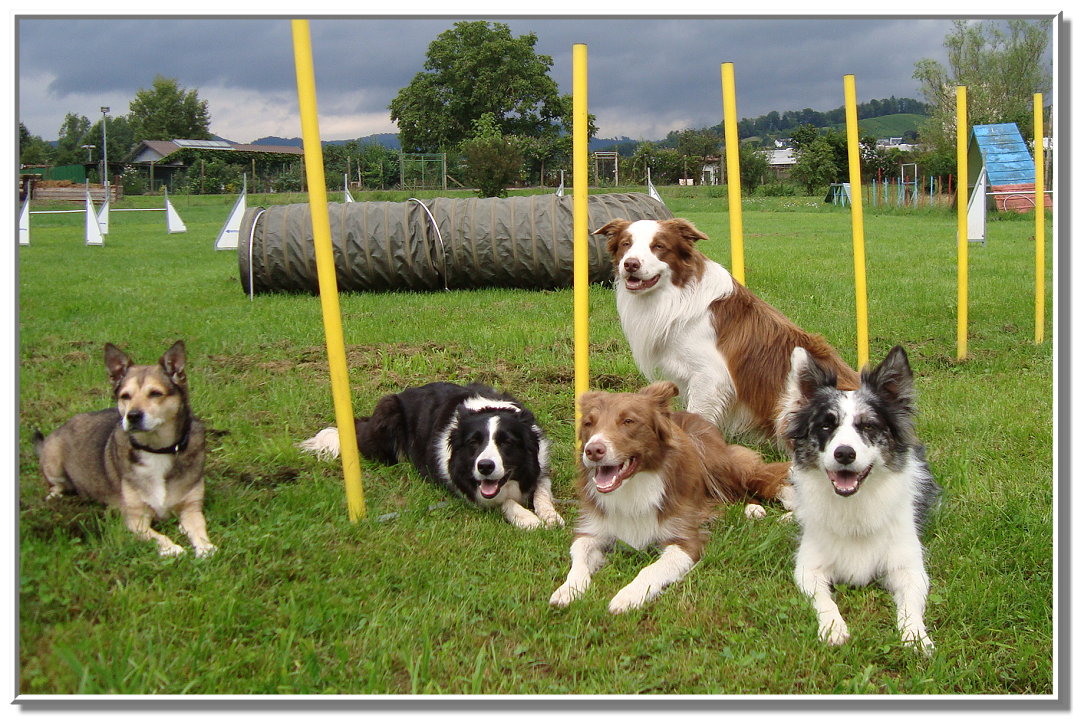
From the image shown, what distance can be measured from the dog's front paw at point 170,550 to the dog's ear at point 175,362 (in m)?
0.69

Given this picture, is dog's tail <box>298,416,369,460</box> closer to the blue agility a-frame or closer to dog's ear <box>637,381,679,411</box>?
dog's ear <box>637,381,679,411</box>

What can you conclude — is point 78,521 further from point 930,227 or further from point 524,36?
point 930,227

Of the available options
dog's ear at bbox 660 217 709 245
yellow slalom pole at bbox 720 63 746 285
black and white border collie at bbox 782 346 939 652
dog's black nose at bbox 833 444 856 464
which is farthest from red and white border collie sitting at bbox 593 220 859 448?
dog's black nose at bbox 833 444 856 464

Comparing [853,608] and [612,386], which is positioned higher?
[612,386]

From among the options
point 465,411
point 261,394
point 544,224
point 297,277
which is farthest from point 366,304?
point 465,411

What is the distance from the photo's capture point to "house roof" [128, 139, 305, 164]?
13.2 feet

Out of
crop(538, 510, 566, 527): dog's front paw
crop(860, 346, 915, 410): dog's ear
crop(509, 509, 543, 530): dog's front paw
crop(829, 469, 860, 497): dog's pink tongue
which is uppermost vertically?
crop(860, 346, 915, 410): dog's ear

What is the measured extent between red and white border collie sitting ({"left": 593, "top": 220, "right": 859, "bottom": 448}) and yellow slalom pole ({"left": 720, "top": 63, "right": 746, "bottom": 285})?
0.28 meters

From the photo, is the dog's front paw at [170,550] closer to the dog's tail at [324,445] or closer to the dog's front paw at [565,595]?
the dog's tail at [324,445]

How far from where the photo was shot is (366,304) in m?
9.89

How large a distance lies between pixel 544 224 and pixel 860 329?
5428 mm

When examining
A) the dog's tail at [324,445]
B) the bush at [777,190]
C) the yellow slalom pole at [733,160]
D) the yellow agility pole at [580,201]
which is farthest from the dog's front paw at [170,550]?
the bush at [777,190]

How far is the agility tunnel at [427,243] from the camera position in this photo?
10.4 m

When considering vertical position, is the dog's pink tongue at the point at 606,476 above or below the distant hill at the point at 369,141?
below
